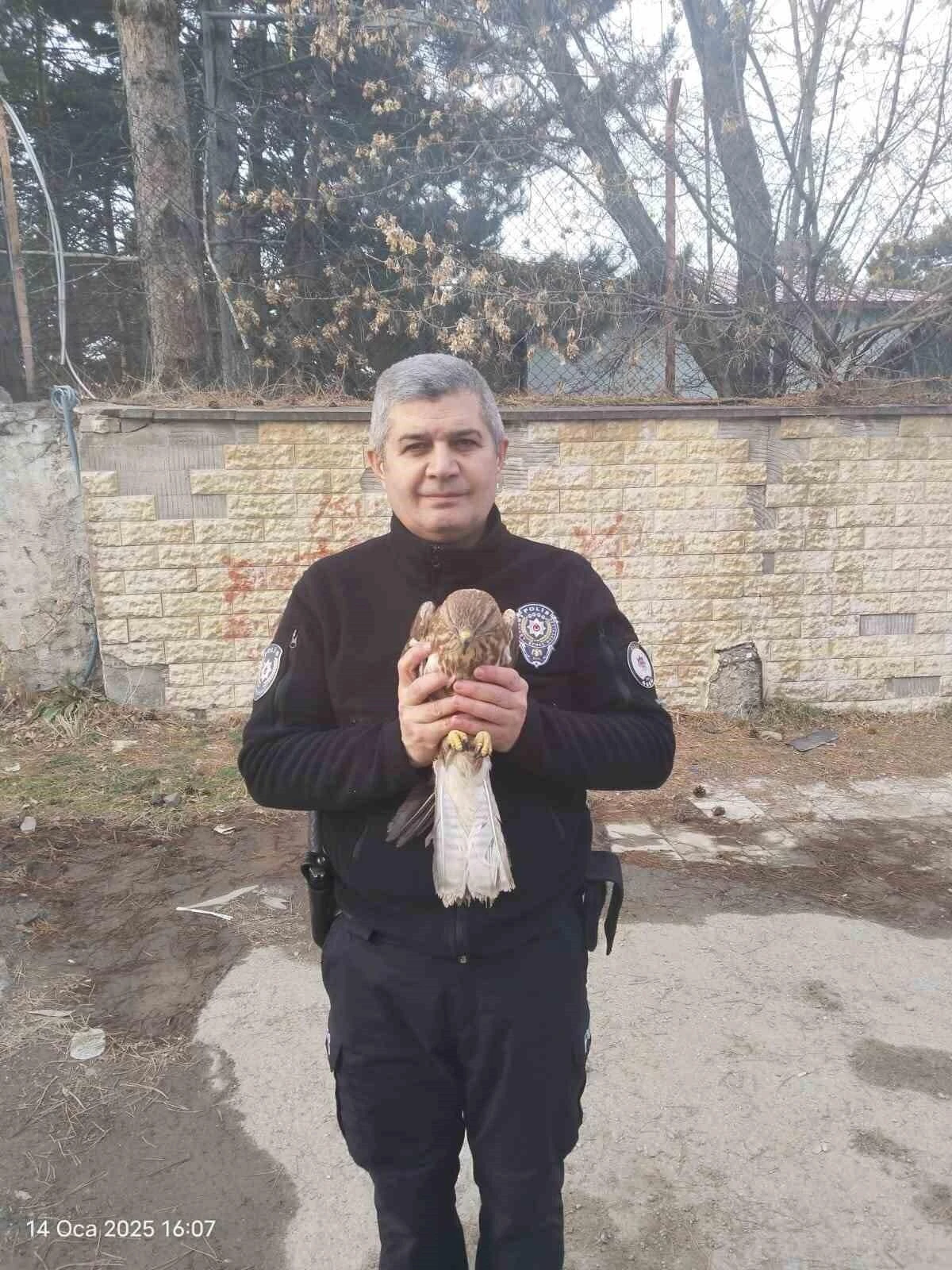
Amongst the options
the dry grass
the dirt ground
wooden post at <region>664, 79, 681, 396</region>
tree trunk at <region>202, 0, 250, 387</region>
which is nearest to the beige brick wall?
the dry grass

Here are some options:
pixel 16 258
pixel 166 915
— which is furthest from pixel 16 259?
pixel 166 915

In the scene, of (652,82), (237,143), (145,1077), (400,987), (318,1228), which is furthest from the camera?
(237,143)

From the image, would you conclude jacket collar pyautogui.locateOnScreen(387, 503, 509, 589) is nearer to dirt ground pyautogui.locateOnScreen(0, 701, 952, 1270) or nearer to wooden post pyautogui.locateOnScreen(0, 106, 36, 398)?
dirt ground pyautogui.locateOnScreen(0, 701, 952, 1270)

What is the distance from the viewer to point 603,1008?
10.7ft

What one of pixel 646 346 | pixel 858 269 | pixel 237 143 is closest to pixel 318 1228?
pixel 646 346

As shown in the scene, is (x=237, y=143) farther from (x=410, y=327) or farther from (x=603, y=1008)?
(x=603, y=1008)

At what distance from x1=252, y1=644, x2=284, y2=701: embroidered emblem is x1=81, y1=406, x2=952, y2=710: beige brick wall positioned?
4518mm

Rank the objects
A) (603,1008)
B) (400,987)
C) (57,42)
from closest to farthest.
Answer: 1. (400,987)
2. (603,1008)
3. (57,42)

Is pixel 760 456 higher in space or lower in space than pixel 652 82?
lower

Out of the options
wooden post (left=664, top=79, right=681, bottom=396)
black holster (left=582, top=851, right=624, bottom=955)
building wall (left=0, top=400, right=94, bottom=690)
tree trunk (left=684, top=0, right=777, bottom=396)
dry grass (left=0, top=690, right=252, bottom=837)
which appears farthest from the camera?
tree trunk (left=684, top=0, right=777, bottom=396)

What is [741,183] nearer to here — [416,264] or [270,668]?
[416,264]

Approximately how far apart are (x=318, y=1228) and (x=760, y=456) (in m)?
5.69

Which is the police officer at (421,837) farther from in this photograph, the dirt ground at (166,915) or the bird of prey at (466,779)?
the dirt ground at (166,915)

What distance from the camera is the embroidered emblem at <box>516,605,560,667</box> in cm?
171
